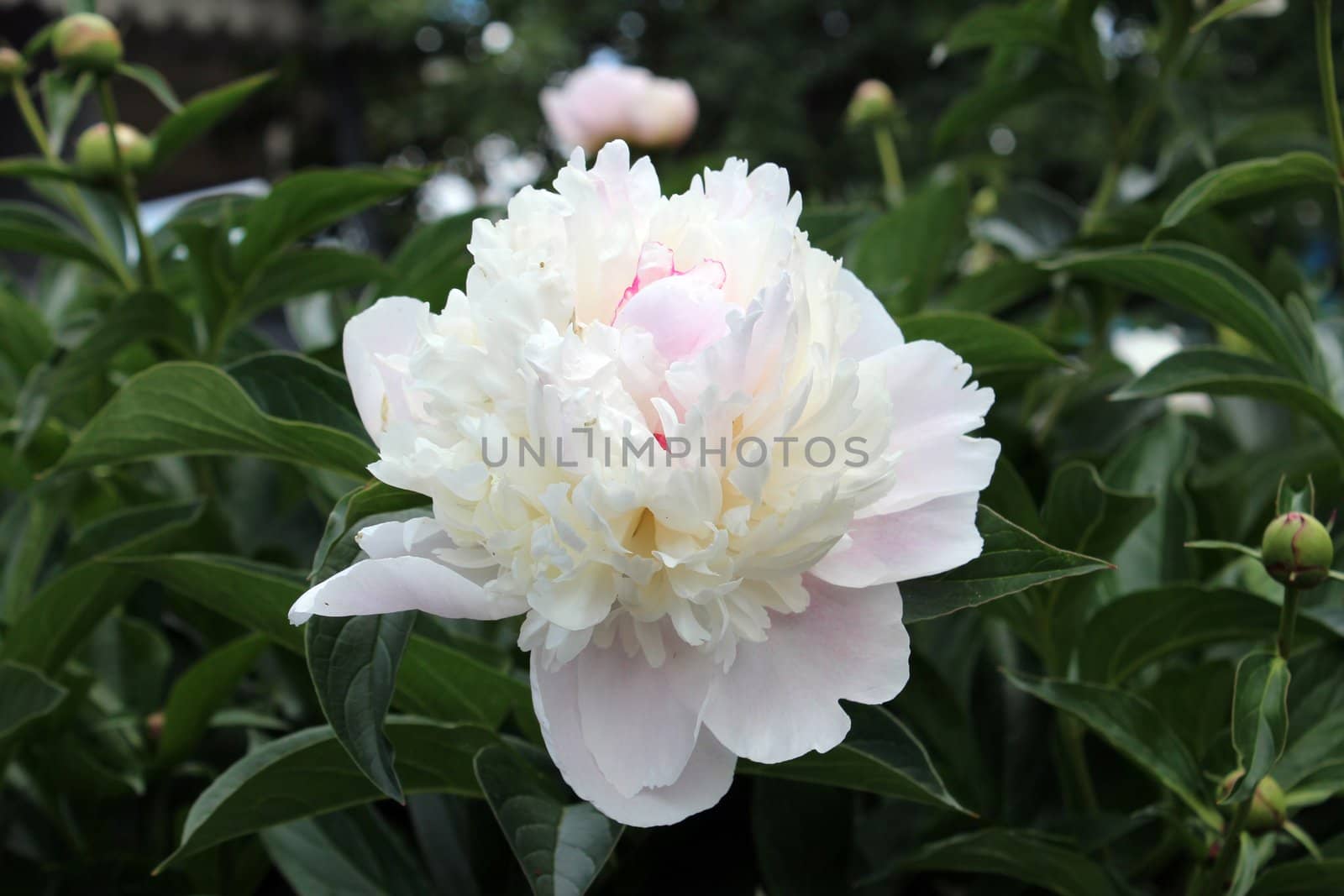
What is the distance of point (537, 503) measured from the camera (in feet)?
1.32

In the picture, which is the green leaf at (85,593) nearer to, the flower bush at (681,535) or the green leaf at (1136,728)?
the flower bush at (681,535)

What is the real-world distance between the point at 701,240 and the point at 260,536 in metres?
0.53

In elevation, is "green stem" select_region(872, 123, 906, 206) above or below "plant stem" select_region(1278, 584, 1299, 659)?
below

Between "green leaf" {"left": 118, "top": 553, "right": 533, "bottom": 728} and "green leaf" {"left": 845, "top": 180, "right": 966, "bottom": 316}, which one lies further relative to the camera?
"green leaf" {"left": 845, "top": 180, "right": 966, "bottom": 316}

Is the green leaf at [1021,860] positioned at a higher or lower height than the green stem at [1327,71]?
lower

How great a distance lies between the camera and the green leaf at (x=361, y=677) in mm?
431

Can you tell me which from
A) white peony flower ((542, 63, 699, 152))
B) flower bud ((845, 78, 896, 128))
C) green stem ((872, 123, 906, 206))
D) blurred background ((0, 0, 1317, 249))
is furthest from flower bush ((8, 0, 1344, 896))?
blurred background ((0, 0, 1317, 249))

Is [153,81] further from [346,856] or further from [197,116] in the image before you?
[346,856]

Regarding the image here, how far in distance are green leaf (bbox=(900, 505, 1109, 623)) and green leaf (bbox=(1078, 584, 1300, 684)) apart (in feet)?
0.62

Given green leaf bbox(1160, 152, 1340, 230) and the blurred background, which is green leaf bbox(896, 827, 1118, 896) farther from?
the blurred background

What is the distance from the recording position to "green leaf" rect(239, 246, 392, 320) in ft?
2.58

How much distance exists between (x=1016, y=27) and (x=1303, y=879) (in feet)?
2.02

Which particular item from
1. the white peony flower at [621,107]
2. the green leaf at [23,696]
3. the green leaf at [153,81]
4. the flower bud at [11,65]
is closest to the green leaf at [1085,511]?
the green leaf at [23,696]

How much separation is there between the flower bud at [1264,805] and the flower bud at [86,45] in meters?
0.79
